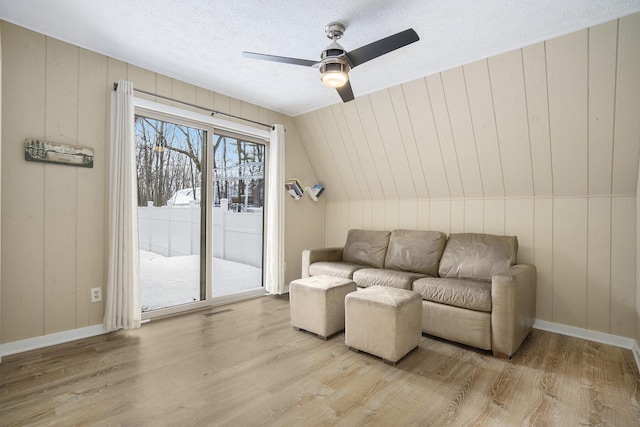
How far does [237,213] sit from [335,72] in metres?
2.50

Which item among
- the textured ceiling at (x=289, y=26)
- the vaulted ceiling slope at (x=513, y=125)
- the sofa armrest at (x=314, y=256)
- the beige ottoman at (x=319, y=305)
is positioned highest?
the textured ceiling at (x=289, y=26)

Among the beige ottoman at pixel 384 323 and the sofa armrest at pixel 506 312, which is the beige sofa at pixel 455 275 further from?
the beige ottoman at pixel 384 323

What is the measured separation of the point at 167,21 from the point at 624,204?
4030mm

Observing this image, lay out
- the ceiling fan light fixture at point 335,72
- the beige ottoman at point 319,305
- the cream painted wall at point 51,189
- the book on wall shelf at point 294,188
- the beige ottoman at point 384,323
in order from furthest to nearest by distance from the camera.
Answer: the book on wall shelf at point 294,188, the beige ottoman at point 319,305, the cream painted wall at point 51,189, the beige ottoman at point 384,323, the ceiling fan light fixture at point 335,72

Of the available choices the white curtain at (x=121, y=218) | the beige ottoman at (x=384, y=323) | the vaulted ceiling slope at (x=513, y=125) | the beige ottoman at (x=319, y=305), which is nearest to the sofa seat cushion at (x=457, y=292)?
the beige ottoman at (x=384, y=323)

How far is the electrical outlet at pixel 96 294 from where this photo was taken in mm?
2797

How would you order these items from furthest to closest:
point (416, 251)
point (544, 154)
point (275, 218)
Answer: point (275, 218) < point (416, 251) < point (544, 154)

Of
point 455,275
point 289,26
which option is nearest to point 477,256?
point 455,275

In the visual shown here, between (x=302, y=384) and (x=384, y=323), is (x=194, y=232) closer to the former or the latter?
(x=302, y=384)

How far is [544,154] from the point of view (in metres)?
2.94

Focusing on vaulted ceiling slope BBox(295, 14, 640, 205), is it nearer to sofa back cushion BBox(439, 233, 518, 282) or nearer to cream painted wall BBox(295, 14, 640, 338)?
cream painted wall BBox(295, 14, 640, 338)

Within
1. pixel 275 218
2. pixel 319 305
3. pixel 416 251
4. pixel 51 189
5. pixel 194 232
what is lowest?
pixel 319 305

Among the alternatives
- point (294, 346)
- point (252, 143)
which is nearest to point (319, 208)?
point (252, 143)

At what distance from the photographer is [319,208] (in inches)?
196
